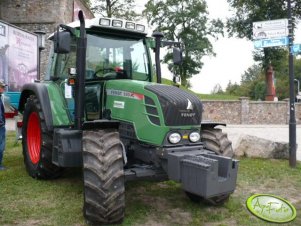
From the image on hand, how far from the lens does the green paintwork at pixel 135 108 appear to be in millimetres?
4711

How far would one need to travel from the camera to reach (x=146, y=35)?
5922 mm

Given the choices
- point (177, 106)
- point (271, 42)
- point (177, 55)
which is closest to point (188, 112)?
point (177, 106)

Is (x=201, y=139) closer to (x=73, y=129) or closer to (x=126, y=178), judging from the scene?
(x=126, y=178)

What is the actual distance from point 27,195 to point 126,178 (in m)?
1.85

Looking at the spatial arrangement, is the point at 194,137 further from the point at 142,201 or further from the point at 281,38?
the point at 281,38

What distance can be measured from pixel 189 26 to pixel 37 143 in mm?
39102

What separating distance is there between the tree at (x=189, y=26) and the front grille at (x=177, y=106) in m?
37.9

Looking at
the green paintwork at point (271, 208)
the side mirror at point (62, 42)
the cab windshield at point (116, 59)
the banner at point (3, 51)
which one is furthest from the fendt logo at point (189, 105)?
the banner at point (3, 51)

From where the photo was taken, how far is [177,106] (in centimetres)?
472

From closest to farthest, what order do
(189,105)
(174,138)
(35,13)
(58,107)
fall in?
(174,138) → (189,105) → (58,107) → (35,13)

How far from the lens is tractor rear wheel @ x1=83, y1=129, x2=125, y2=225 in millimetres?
4211

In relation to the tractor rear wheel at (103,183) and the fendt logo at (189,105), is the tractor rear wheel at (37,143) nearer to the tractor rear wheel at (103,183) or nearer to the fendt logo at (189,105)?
the tractor rear wheel at (103,183)

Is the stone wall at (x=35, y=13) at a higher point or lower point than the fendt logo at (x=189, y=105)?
higher

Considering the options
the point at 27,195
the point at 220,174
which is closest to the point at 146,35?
the point at 220,174
